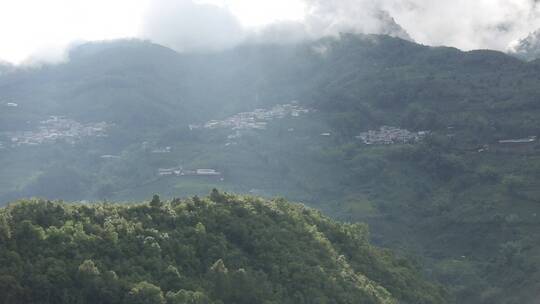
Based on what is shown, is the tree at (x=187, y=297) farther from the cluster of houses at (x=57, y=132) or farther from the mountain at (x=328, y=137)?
the cluster of houses at (x=57, y=132)

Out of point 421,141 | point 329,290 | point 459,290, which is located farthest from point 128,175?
point 329,290

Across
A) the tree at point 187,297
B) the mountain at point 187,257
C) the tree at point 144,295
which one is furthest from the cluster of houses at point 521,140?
the tree at point 144,295

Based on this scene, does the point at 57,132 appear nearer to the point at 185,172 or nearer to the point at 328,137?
the point at 185,172

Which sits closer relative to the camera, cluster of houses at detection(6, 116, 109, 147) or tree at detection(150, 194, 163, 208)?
tree at detection(150, 194, 163, 208)

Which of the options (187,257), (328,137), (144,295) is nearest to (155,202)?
(187,257)

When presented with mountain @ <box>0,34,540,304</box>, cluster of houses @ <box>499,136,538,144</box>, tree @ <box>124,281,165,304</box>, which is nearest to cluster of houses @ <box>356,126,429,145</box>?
mountain @ <box>0,34,540,304</box>

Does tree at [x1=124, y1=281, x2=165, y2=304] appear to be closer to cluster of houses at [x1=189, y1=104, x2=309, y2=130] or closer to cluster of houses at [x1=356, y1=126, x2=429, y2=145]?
cluster of houses at [x1=356, y1=126, x2=429, y2=145]

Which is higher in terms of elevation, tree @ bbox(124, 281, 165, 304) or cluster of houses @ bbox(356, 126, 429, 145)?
cluster of houses @ bbox(356, 126, 429, 145)
